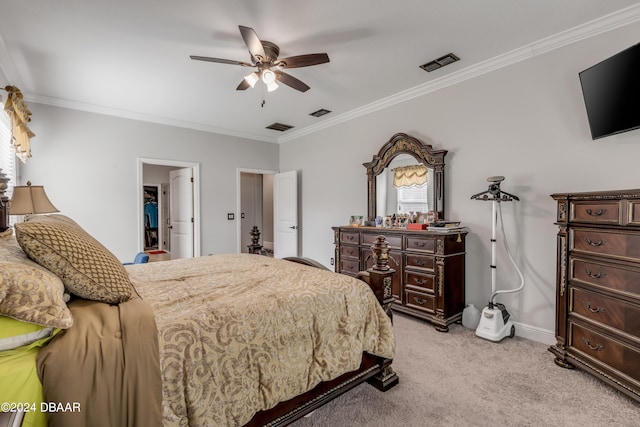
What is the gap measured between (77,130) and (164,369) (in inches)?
172

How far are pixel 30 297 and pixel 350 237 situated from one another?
3318 mm

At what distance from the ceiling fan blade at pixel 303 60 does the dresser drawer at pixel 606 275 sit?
2.49 meters

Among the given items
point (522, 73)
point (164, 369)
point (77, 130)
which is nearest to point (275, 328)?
point (164, 369)

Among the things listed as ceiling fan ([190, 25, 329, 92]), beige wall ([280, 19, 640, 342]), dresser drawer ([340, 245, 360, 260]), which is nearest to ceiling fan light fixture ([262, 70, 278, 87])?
ceiling fan ([190, 25, 329, 92])

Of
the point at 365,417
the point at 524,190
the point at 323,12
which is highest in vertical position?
the point at 323,12

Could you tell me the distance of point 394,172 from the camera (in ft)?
12.9

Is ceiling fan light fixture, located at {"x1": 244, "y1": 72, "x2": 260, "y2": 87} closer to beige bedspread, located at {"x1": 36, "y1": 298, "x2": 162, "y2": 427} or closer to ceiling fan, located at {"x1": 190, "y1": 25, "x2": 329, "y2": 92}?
ceiling fan, located at {"x1": 190, "y1": 25, "x2": 329, "y2": 92}

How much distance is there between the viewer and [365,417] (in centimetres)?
174

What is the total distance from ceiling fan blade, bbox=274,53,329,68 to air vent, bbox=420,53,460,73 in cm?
128

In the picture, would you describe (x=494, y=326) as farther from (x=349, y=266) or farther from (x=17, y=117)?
(x=17, y=117)

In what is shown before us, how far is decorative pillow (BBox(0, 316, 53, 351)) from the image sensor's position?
2.94ft

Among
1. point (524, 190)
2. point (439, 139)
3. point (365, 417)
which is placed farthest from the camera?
point (439, 139)

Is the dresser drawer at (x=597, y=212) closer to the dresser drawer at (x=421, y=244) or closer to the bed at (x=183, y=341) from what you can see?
the dresser drawer at (x=421, y=244)

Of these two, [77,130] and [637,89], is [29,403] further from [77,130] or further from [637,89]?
[77,130]
